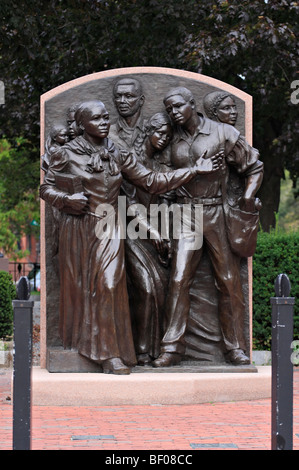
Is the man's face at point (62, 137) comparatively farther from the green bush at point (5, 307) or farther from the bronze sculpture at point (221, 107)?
the green bush at point (5, 307)

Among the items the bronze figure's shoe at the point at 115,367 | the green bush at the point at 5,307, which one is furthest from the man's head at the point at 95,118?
the green bush at the point at 5,307

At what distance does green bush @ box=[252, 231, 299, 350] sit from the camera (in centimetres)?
1208

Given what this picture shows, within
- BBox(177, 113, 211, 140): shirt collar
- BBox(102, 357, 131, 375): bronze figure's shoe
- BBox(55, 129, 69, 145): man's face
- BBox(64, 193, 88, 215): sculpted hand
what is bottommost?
BBox(102, 357, 131, 375): bronze figure's shoe

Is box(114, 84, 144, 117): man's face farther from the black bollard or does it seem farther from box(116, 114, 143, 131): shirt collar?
the black bollard

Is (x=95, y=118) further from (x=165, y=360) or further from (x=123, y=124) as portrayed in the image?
(x=165, y=360)

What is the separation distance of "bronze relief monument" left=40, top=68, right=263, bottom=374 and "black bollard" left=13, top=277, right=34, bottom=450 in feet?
10.7

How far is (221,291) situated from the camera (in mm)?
9281

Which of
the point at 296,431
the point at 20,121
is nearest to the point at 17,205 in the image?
the point at 20,121

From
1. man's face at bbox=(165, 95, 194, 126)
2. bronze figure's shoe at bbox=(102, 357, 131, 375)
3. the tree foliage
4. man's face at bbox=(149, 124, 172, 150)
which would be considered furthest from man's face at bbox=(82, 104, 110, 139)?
the tree foliage

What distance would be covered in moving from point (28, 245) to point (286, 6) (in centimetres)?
4159

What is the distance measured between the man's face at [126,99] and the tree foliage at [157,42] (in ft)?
15.5

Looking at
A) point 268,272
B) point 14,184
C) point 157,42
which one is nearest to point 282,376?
point 268,272

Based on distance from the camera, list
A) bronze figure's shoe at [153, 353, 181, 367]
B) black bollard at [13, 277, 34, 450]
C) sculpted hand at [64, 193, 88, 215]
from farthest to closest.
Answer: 1. bronze figure's shoe at [153, 353, 181, 367]
2. sculpted hand at [64, 193, 88, 215]
3. black bollard at [13, 277, 34, 450]
